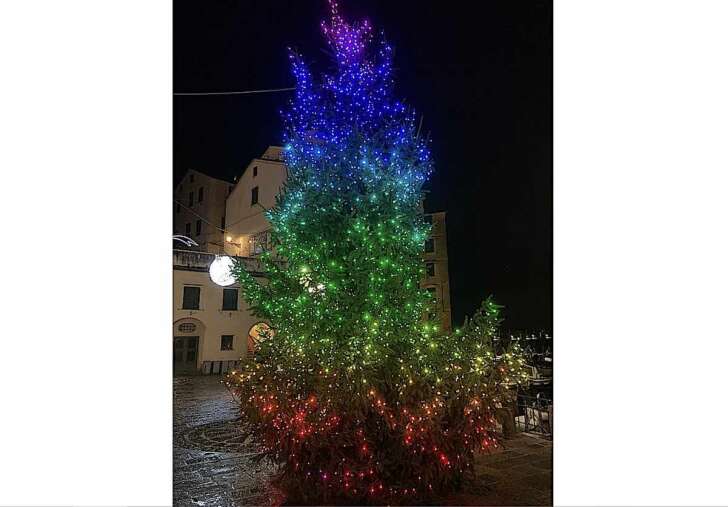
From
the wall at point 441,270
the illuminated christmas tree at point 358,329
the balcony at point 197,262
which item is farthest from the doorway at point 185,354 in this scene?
the illuminated christmas tree at point 358,329

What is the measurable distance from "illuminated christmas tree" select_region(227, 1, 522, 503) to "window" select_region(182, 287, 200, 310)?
12.1m

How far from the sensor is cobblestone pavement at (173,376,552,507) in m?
4.01

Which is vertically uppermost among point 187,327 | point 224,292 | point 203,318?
point 224,292

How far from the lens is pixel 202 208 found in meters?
19.5

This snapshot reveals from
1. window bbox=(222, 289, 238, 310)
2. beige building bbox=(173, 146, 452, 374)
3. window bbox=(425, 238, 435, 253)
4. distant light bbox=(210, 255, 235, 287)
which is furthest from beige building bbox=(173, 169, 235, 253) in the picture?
distant light bbox=(210, 255, 235, 287)

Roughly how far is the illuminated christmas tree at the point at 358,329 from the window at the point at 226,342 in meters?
12.6

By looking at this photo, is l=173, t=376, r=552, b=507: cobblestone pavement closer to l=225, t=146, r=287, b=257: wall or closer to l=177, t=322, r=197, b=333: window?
l=225, t=146, r=287, b=257: wall

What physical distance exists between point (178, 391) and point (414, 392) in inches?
362

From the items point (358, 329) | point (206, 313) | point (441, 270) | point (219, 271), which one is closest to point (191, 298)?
point (206, 313)

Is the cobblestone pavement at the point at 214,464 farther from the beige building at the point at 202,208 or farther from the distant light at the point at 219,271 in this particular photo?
the beige building at the point at 202,208

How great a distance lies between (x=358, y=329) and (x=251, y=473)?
199 cm

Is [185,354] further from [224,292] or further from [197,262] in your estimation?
[197,262]

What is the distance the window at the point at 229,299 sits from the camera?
644 inches
